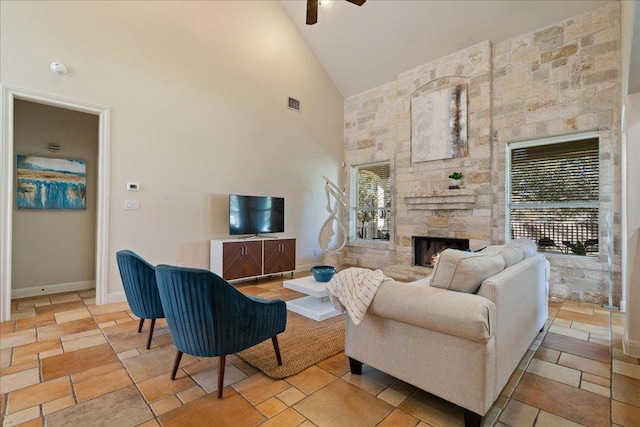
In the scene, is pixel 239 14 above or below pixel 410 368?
above

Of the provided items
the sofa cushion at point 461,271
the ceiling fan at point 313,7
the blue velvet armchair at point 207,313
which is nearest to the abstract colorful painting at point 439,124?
the ceiling fan at point 313,7

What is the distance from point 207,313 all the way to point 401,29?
5433mm

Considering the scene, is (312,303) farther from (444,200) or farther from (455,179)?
(455,179)

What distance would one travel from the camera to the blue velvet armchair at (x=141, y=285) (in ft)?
8.04

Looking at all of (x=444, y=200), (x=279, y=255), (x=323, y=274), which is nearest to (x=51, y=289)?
(x=279, y=255)

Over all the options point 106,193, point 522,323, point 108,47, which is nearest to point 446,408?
point 522,323

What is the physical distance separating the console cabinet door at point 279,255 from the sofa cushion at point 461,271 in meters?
3.60

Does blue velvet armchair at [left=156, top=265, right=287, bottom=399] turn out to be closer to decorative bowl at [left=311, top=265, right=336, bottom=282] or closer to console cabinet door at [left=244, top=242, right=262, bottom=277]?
decorative bowl at [left=311, top=265, right=336, bottom=282]

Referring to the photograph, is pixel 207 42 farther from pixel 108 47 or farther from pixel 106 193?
pixel 106 193

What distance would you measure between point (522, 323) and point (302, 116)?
5.13 metres

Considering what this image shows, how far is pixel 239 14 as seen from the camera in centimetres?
506

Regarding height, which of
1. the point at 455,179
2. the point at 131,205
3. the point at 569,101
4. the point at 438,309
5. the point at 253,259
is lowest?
the point at 253,259

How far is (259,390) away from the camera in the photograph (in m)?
1.95

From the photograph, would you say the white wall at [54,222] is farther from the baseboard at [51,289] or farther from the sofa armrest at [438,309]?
the sofa armrest at [438,309]
